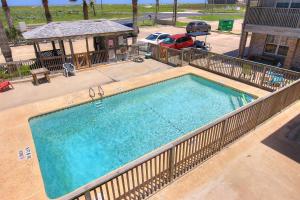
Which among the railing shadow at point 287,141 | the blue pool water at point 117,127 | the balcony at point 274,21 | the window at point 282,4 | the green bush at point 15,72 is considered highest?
the window at point 282,4

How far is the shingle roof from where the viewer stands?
1503 centimetres

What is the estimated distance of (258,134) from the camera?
8.55 m

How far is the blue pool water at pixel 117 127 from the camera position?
826 centimetres

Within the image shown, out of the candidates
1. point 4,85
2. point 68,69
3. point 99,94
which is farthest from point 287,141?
point 4,85

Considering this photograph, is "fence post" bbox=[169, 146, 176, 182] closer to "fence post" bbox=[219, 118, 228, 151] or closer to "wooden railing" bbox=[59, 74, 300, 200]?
"wooden railing" bbox=[59, 74, 300, 200]

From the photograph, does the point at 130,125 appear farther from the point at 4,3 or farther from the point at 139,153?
the point at 4,3

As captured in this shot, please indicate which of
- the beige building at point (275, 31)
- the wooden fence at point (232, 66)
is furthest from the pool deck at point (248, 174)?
the beige building at point (275, 31)

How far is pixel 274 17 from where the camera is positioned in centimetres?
1545

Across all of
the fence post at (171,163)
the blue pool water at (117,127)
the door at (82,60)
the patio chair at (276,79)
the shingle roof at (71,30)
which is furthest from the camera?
the door at (82,60)

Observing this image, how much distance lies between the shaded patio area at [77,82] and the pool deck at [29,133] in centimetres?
72

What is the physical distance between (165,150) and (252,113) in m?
4.26

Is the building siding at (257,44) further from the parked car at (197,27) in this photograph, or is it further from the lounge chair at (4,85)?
the lounge chair at (4,85)

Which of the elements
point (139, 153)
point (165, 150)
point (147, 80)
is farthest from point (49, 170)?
point (147, 80)

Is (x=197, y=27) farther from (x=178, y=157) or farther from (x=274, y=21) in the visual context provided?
(x=178, y=157)
